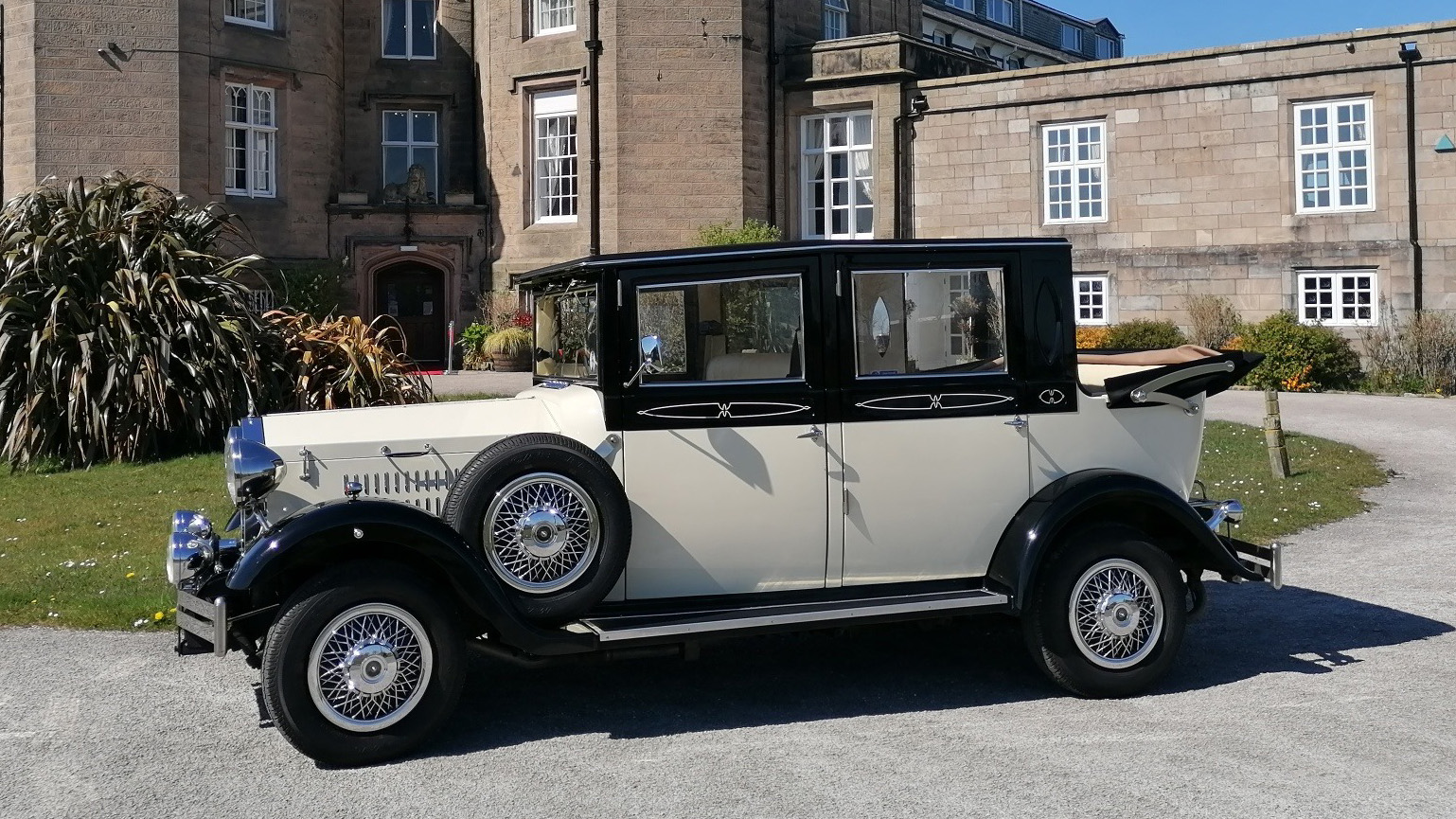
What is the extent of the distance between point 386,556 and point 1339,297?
73.1 ft

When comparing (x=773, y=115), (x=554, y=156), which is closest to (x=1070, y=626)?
(x=773, y=115)

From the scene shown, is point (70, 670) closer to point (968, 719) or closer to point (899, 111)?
point (968, 719)

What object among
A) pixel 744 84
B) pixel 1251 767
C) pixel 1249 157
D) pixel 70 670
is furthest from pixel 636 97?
pixel 1251 767

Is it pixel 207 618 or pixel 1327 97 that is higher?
pixel 1327 97

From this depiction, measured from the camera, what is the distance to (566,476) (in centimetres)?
563

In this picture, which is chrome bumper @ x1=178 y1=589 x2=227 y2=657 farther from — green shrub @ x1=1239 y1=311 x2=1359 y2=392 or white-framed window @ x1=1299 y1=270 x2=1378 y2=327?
white-framed window @ x1=1299 y1=270 x2=1378 y2=327

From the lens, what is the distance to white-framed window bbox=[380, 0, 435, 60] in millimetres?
28531

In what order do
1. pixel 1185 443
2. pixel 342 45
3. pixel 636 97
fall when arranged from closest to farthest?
pixel 1185 443, pixel 636 97, pixel 342 45

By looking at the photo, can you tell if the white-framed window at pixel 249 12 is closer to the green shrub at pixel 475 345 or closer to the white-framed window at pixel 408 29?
the white-framed window at pixel 408 29

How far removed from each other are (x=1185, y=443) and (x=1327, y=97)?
20.1 meters

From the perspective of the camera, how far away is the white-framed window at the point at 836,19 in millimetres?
29641

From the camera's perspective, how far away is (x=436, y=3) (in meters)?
28.6

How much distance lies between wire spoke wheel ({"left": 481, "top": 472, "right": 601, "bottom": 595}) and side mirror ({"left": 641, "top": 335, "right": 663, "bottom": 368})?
65 centimetres

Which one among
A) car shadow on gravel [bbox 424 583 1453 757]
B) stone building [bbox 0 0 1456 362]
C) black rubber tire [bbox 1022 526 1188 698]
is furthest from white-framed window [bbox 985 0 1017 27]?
black rubber tire [bbox 1022 526 1188 698]
